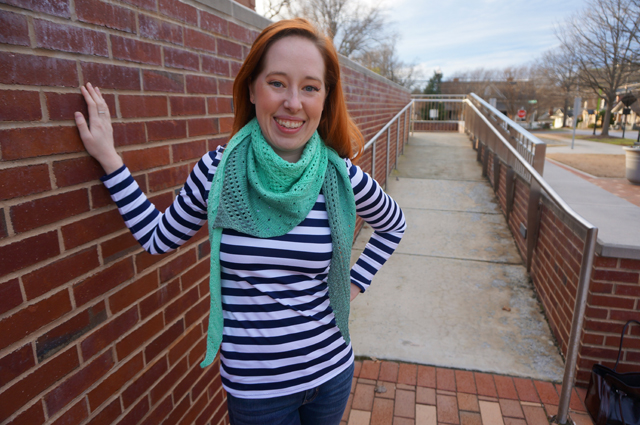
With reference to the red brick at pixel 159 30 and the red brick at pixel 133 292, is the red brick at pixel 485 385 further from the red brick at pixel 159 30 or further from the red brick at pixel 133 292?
the red brick at pixel 159 30

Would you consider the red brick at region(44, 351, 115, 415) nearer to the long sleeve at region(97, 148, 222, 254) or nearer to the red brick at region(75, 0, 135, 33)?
the long sleeve at region(97, 148, 222, 254)

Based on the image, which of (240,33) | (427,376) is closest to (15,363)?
(240,33)

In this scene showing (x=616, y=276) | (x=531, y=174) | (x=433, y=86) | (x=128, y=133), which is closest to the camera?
(x=128, y=133)

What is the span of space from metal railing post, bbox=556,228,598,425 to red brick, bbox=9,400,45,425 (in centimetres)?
242

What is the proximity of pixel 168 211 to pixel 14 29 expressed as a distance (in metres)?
0.62

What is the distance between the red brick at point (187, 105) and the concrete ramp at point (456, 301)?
2096 mm

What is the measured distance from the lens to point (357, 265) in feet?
5.73

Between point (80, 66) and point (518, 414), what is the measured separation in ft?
9.05

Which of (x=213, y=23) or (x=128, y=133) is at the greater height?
(x=213, y=23)

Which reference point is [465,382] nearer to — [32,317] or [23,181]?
[32,317]

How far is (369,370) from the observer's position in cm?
291

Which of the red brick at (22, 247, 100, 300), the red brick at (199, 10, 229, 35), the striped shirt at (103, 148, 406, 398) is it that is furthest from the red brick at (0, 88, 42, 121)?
the red brick at (199, 10, 229, 35)

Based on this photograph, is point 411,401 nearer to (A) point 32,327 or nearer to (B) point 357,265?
(B) point 357,265

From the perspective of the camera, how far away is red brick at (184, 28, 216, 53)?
1.76 meters
